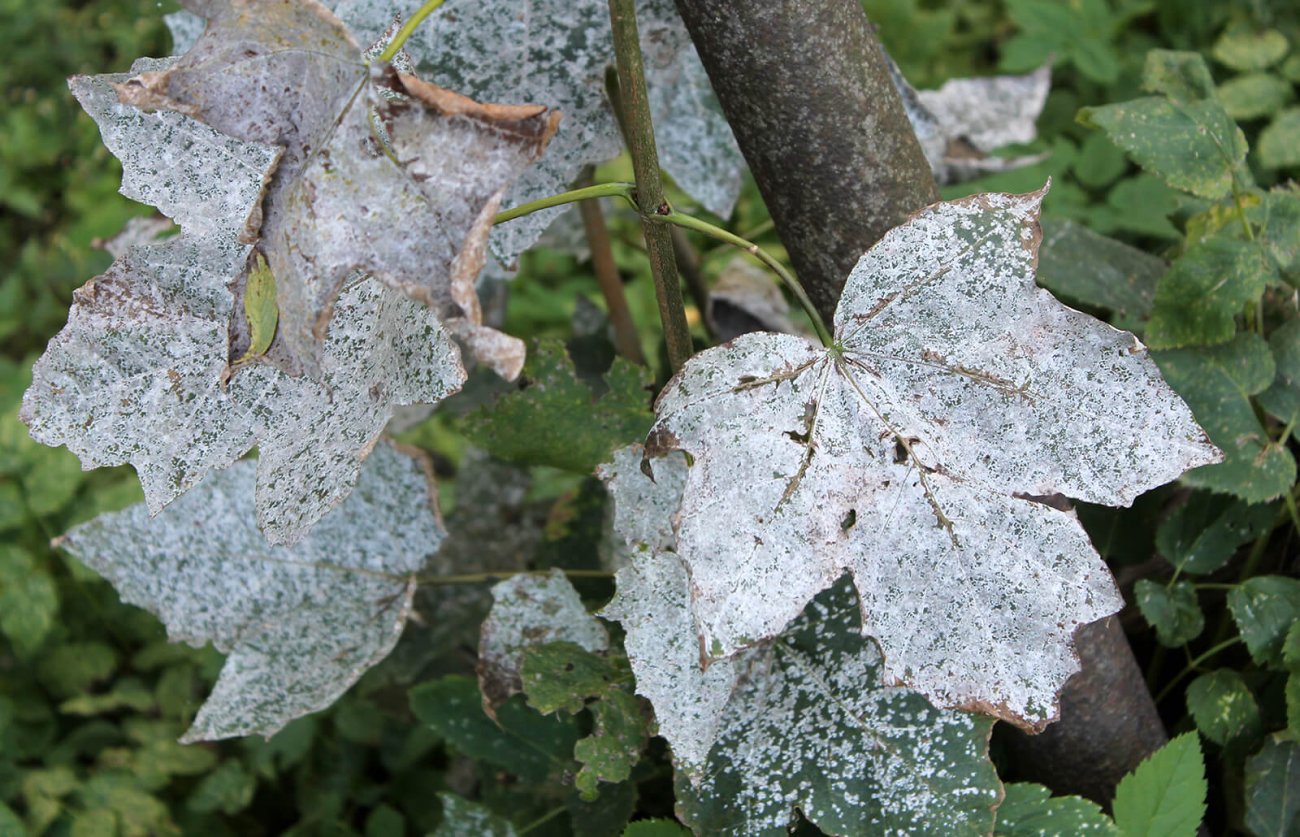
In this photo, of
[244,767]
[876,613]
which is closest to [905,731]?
[876,613]

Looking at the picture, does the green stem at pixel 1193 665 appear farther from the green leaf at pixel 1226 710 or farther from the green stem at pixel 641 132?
the green stem at pixel 641 132

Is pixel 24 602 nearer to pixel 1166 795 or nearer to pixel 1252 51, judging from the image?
pixel 1166 795

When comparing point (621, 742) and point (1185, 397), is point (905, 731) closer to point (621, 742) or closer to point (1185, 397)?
point (621, 742)

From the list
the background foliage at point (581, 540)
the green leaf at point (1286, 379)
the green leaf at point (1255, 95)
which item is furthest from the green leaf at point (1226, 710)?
the green leaf at point (1255, 95)

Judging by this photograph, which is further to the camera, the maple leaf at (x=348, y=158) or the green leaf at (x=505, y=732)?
the green leaf at (x=505, y=732)

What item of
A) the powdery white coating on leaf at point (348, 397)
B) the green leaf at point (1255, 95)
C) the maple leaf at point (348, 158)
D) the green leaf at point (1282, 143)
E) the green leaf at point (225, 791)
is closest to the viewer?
the maple leaf at point (348, 158)
